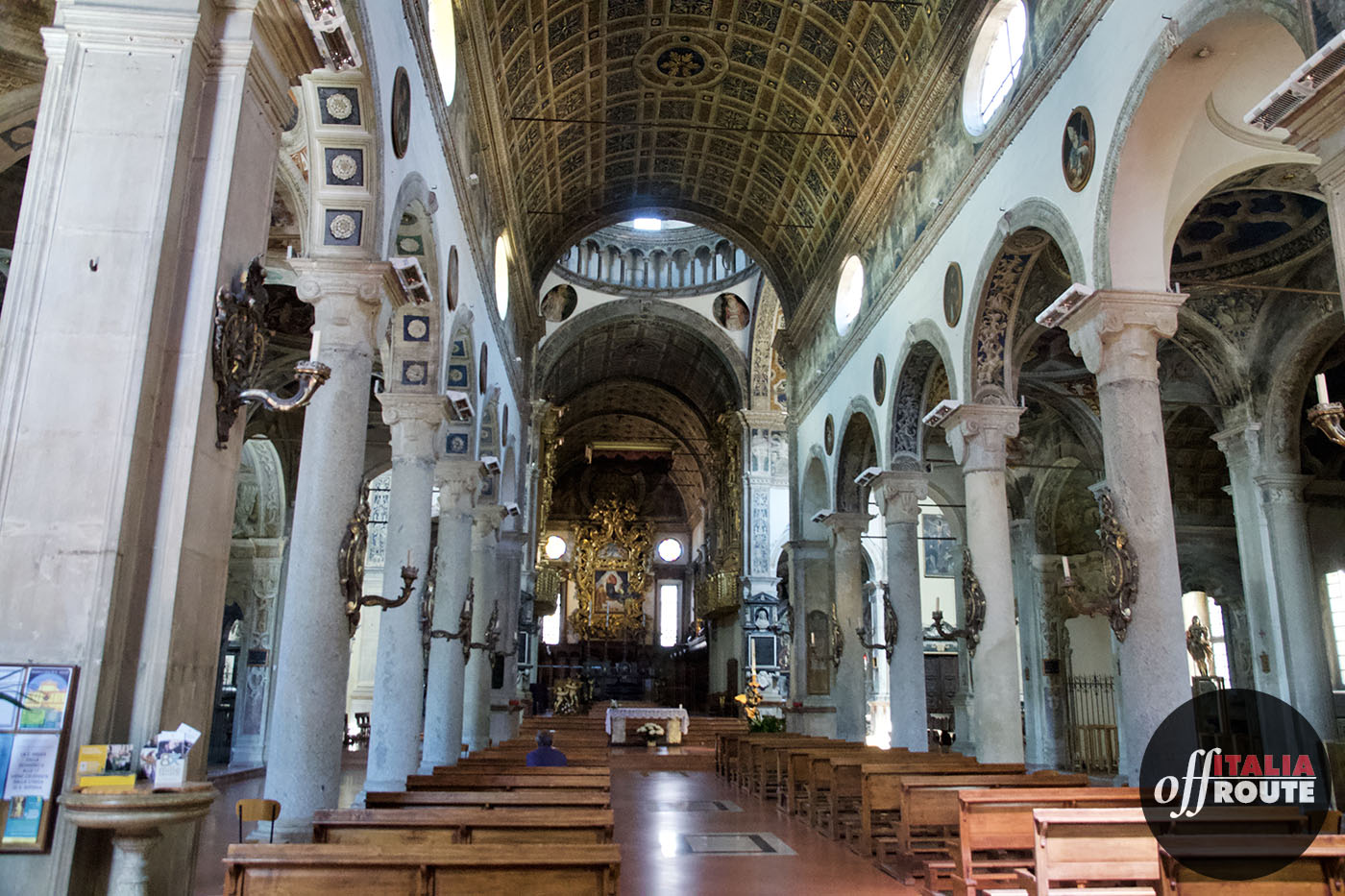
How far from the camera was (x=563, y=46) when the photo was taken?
16.0 m

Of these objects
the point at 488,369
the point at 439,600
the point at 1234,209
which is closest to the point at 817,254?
the point at 488,369

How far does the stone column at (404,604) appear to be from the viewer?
10844mm

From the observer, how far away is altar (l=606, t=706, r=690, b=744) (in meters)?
24.1

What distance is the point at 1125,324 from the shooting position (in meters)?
9.06

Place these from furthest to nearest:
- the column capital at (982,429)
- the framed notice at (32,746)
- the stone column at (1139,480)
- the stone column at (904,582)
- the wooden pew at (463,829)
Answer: the stone column at (904,582) < the column capital at (982,429) < the stone column at (1139,480) < the wooden pew at (463,829) < the framed notice at (32,746)

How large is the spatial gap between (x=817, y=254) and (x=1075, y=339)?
11878mm

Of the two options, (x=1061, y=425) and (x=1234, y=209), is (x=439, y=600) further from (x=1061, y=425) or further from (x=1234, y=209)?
(x=1061, y=425)

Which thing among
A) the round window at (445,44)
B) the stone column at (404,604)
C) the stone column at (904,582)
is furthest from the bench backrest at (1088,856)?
the stone column at (904,582)

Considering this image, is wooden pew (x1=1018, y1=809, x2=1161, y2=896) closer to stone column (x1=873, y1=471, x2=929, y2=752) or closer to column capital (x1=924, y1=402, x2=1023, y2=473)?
column capital (x1=924, y1=402, x2=1023, y2=473)

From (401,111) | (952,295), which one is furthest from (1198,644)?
(401,111)

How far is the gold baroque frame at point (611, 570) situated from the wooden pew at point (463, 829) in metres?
39.8

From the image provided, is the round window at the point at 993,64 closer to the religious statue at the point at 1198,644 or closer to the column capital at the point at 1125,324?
the column capital at the point at 1125,324

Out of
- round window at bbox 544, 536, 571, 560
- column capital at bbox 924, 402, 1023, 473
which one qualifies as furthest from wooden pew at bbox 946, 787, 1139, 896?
round window at bbox 544, 536, 571, 560

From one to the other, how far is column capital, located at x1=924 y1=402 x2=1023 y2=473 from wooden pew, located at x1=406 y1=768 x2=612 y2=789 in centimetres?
643
